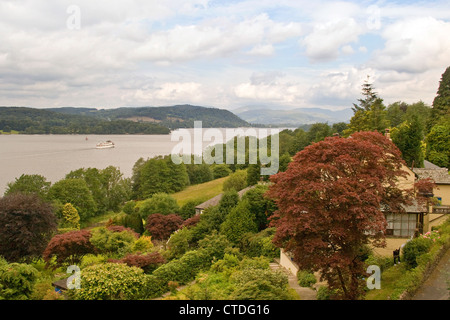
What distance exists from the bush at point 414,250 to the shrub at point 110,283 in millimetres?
11407

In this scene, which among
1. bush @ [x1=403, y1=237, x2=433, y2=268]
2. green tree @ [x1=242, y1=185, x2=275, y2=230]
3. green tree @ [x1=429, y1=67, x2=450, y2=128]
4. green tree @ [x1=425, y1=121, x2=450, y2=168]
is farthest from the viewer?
green tree @ [x1=429, y1=67, x2=450, y2=128]

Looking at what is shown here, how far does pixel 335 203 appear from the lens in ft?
36.3

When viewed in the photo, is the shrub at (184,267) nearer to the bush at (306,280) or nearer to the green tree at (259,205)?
the bush at (306,280)

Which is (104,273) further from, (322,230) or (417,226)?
(417,226)

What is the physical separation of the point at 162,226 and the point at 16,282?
1672 centimetres

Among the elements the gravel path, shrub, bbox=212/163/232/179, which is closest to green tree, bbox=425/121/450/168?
the gravel path

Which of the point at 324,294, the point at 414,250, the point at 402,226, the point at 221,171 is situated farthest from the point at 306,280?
the point at 221,171

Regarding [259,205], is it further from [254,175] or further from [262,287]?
[262,287]

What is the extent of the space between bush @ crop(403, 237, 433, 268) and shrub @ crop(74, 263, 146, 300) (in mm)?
11407

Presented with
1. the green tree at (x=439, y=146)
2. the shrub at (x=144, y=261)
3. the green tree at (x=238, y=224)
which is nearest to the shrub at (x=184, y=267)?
the shrub at (x=144, y=261)

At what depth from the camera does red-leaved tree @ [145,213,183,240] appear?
3122 cm

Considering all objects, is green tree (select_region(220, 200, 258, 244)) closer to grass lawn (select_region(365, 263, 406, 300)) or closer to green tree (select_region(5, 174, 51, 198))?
grass lawn (select_region(365, 263, 406, 300))

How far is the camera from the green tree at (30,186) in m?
43.9

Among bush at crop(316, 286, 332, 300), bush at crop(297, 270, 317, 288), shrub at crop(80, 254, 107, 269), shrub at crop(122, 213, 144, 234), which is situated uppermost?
bush at crop(316, 286, 332, 300)
